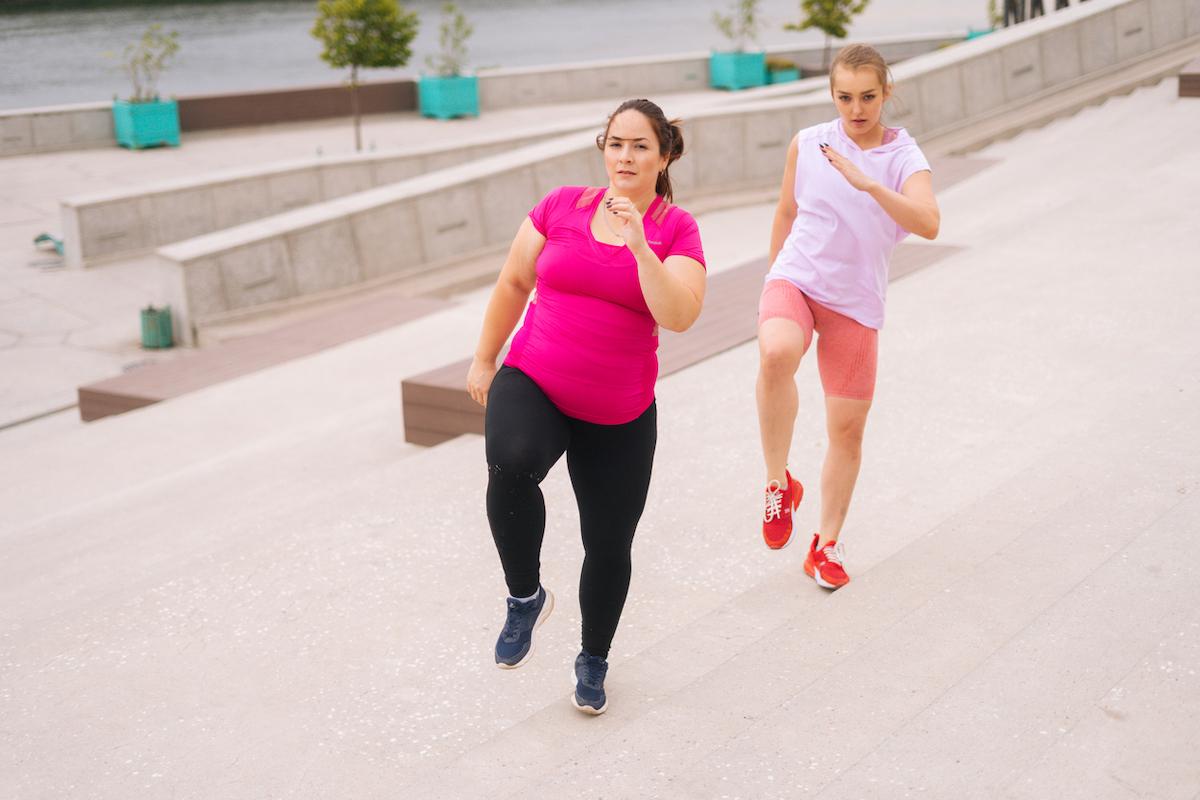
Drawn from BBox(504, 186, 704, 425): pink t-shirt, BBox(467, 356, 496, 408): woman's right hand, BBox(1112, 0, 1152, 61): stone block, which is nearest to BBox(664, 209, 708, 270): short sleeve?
BBox(504, 186, 704, 425): pink t-shirt

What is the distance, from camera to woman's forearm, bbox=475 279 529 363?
3697 millimetres

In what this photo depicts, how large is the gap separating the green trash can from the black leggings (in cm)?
946

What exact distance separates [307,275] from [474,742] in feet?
30.1

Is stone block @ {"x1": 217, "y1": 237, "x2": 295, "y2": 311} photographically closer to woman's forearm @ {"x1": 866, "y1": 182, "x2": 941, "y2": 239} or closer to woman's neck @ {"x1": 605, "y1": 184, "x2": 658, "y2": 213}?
woman's forearm @ {"x1": 866, "y1": 182, "x2": 941, "y2": 239}

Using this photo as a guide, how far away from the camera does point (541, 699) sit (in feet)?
13.0

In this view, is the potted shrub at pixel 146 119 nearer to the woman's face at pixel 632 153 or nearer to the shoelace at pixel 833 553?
the shoelace at pixel 833 553

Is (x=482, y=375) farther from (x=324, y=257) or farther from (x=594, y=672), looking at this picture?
(x=324, y=257)

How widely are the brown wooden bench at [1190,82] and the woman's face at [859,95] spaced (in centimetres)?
1166

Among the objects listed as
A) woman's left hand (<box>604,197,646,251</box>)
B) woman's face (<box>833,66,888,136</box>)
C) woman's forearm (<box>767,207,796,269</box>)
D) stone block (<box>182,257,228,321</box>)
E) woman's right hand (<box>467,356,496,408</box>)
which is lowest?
stone block (<box>182,257,228,321</box>)

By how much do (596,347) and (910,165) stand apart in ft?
4.52

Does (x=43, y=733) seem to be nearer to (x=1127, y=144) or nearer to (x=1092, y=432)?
(x=1092, y=432)

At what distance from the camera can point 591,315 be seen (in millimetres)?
3449

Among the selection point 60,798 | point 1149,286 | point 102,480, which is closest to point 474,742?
point 60,798

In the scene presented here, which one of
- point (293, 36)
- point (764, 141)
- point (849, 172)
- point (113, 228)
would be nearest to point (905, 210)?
point (849, 172)
